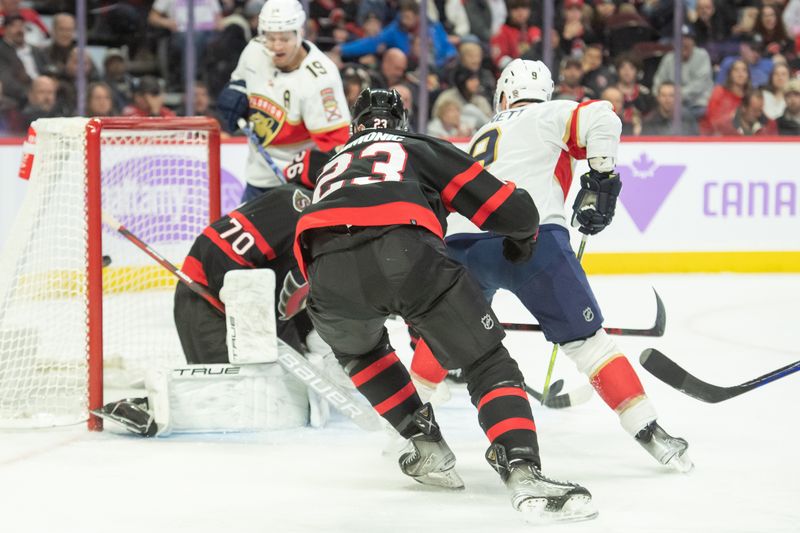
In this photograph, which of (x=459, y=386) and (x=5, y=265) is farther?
(x=459, y=386)

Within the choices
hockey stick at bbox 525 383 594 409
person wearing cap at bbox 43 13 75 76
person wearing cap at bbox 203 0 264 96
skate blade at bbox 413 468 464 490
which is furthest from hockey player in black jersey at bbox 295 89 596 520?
person wearing cap at bbox 43 13 75 76

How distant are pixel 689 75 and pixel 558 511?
4.77 m

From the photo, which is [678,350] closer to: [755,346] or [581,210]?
[755,346]

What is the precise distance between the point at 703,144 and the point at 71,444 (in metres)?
4.28

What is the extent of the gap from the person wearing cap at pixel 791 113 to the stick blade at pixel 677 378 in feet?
13.1

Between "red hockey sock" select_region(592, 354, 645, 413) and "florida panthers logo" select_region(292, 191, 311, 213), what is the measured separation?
39.4 inches

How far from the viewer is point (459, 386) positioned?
4074 millimetres

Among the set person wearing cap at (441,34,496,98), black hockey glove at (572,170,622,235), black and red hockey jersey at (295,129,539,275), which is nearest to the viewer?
black and red hockey jersey at (295,129,539,275)

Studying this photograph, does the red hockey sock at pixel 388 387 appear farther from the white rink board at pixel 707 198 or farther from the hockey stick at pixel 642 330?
the white rink board at pixel 707 198

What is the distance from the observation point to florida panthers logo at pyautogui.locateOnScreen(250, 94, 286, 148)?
451 centimetres

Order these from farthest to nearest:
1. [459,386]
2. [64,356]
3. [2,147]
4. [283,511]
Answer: [2,147] → [459,386] → [64,356] → [283,511]

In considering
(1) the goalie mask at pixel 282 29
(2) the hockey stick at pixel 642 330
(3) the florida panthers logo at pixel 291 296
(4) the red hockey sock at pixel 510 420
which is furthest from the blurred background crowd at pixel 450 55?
(4) the red hockey sock at pixel 510 420

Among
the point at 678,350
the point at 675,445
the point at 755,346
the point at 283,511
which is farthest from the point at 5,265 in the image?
the point at 755,346

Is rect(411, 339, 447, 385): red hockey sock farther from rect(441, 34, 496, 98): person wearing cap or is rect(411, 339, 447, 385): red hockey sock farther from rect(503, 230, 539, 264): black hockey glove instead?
rect(441, 34, 496, 98): person wearing cap
